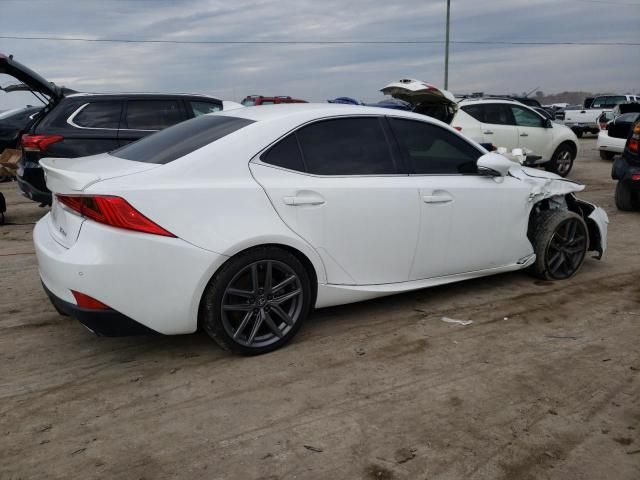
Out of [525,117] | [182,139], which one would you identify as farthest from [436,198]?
[525,117]

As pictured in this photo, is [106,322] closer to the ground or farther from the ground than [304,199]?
closer to the ground

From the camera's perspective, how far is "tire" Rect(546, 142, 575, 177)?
1254 centimetres

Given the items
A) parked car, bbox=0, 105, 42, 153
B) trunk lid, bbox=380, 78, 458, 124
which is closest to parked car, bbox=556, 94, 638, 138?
trunk lid, bbox=380, 78, 458, 124

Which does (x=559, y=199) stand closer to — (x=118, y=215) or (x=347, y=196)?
(x=347, y=196)

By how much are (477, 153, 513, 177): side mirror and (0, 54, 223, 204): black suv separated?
15.7 feet

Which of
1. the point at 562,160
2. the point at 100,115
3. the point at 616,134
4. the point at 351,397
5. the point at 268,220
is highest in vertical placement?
the point at 100,115

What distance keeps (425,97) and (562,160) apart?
4.34m

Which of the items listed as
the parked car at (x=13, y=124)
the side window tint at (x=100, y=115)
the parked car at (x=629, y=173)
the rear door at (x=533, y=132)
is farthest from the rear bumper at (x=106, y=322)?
the parked car at (x=13, y=124)

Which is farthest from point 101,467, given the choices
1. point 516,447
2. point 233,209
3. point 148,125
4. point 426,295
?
point 148,125

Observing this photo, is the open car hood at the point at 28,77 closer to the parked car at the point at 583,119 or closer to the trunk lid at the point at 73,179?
the trunk lid at the point at 73,179

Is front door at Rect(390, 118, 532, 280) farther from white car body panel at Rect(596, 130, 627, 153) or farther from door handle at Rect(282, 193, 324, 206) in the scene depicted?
white car body panel at Rect(596, 130, 627, 153)

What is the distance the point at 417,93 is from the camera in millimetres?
9711

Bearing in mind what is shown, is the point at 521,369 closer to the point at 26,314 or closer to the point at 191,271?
the point at 191,271

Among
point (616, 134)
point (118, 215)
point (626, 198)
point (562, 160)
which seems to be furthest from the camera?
point (616, 134)
